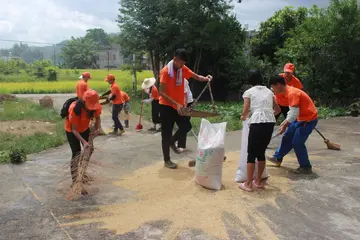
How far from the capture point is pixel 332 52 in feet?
43.3

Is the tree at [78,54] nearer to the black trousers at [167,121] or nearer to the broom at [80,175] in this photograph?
the black trousers at [167,121]

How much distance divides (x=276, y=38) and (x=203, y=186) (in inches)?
651

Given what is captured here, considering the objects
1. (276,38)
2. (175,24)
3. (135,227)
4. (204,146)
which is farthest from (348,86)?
(135,227)

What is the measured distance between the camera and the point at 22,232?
3.18m

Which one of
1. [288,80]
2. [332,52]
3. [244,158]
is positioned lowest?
[244,158]

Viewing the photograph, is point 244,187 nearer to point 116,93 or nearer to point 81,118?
point 81,118

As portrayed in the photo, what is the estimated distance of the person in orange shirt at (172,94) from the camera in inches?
188

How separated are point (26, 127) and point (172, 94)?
21.0 feet

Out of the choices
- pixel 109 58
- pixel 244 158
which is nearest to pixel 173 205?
pixel 244 158

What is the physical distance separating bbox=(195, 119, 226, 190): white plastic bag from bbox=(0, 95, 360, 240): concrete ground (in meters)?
0.13

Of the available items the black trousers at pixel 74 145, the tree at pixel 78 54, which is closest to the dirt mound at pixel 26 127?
the black trousers at pixel 74 145

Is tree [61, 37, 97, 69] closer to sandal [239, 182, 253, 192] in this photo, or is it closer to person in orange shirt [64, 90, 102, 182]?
person in orange shirt [64, 90, 102, 182]

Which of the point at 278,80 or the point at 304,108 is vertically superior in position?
the point at 278,80

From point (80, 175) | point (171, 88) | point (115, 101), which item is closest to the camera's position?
point (80, 175)
